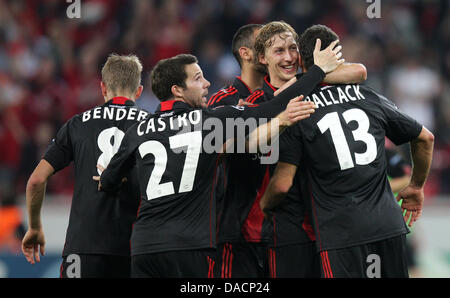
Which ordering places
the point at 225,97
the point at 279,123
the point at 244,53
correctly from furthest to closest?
the point at 244,53, the point at 225,97, the point at 279,123

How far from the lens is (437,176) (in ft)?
33.2

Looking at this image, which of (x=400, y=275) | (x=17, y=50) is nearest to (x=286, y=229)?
(x=400, y=275)

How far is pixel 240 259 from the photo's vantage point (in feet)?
17.0

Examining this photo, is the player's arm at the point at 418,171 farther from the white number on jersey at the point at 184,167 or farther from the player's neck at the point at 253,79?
the white number on jersey at the point at 184,167

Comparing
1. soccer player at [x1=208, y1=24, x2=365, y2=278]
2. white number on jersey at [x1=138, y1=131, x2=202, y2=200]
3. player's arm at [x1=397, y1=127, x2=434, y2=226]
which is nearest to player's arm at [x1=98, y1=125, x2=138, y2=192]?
white number on jersey at [x1=138, y1=131, x2=202, y2=200]

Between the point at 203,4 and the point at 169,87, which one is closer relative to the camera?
the point at 169,87

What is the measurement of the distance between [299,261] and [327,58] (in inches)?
56.5

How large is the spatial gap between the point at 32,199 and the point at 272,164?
181 centimetres

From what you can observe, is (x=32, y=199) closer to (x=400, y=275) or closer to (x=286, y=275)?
(x=286, y=275)

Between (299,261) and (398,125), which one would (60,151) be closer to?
(299,261)

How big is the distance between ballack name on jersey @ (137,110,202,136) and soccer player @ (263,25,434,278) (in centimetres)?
63

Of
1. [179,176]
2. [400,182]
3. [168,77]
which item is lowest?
[179,176]

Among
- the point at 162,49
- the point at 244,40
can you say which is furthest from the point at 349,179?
the point at 162,49

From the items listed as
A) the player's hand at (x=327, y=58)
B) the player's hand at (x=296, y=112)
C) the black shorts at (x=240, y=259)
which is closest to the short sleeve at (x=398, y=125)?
the player's hand at (x=327, y=58)
